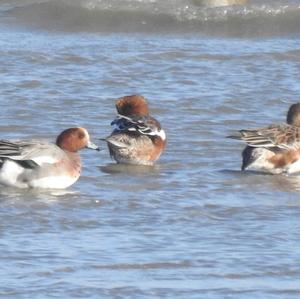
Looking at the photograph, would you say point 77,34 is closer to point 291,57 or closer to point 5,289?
point 291,57

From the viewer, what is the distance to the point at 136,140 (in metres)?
10.1

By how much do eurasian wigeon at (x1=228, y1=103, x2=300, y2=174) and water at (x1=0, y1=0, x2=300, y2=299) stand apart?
0.41ft

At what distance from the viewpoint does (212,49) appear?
15055mm

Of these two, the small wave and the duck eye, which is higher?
Result: the duck eye

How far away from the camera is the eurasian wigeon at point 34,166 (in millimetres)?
8578

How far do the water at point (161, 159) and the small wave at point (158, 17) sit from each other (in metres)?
0.03

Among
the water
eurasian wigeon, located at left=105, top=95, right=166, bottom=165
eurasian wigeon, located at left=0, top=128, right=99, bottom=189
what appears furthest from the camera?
eurasian wigeon, located at left=105, top=95, right=166, bottom=165

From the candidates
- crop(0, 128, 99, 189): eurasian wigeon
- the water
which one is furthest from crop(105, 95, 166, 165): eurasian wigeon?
crop(0, 128, 99, 189): eurasian wigeon

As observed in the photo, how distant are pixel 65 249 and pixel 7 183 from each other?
65.2 inches

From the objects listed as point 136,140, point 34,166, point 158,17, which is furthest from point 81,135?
point 158,17

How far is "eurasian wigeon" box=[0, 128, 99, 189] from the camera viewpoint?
858 centimetres

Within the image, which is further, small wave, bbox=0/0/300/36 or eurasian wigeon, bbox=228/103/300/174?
small wave, bbox=0/0/300/36

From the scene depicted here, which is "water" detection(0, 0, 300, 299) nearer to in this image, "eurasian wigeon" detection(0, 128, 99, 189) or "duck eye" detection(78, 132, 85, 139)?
"eurasian wigeon" detection(0, 128, 99, 189)

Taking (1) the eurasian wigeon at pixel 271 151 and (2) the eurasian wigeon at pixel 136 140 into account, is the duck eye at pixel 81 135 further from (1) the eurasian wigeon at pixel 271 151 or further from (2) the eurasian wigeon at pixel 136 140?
(1) the eurasian wigeon at pixel 271 151
